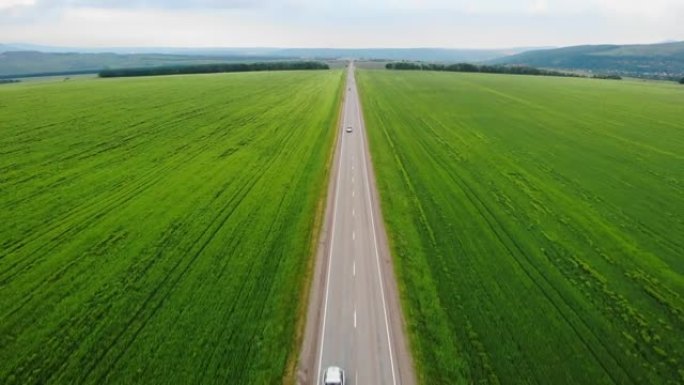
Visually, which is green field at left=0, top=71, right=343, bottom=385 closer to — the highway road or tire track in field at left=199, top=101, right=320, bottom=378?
tire track in field at left=199, top=101, right=320, bottom=378

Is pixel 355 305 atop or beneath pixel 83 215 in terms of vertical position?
atop

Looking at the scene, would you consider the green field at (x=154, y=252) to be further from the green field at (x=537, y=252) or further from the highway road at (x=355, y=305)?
the green field at (x=537, y=252)

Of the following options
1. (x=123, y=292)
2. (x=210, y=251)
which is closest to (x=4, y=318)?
(x=123, y=292)

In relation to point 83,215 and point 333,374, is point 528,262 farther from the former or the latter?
point 83,215

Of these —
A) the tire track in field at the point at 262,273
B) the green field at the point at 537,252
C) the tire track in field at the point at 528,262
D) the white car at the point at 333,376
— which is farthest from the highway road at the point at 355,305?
the tire track in field at the point at 528,262

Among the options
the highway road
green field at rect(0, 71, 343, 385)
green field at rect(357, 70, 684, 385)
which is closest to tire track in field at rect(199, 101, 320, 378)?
green field at rect(0, 71, 343, 385)

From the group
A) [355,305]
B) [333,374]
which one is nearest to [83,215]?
[355,305]
